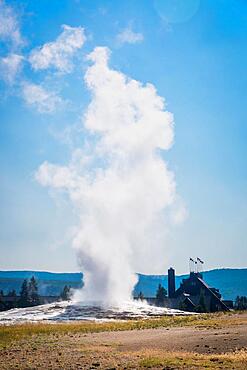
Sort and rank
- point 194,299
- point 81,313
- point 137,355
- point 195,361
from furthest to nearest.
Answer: point 194,299
point 81,313
point 137,355
point 195,361

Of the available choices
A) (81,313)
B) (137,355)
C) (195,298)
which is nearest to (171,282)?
(195,298)

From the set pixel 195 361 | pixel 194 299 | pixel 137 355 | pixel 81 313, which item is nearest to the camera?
pixel 195 361

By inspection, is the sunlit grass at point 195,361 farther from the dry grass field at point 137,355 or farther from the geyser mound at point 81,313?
the geyser mound at point 81,313

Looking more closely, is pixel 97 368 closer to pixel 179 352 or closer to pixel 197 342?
pixel 179 352

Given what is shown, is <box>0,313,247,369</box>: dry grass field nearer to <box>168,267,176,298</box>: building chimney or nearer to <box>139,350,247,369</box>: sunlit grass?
<box>139,350,247,369</box>: sunlit grass

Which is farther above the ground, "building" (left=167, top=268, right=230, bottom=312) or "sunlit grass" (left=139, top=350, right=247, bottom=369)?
"building" (left=167, top=268, right=230, bottom=312)

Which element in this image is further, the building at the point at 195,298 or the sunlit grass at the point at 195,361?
the building at the point at 195,298

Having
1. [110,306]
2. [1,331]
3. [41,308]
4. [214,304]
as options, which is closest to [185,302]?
[214,304]

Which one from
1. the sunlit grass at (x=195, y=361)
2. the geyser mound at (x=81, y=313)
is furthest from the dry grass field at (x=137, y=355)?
the geyser mound at (x=81, y=313)

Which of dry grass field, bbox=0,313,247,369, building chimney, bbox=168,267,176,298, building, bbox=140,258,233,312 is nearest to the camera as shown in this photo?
dry grass field, bbox=0,313,247,369

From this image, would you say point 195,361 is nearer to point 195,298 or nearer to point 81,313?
point 81,313

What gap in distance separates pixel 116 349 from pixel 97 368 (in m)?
8.64

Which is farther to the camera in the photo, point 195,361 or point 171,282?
point 171,282

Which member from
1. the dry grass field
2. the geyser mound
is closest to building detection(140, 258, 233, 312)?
the geyser mound
